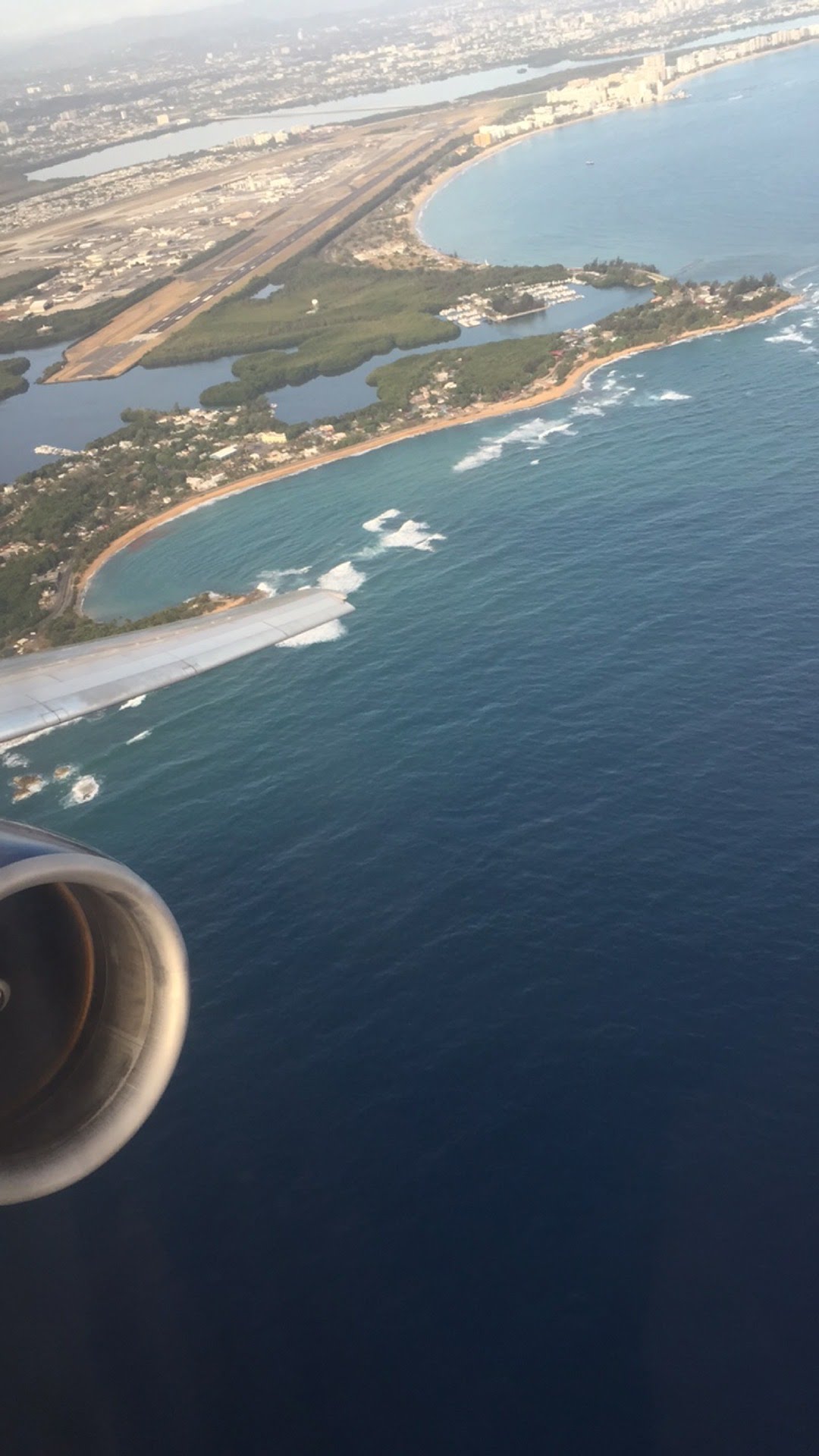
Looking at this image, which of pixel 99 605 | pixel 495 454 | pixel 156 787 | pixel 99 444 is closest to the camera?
pixel 156 787

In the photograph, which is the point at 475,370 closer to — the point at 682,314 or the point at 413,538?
the point at 682,314

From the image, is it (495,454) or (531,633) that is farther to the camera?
(495,454)

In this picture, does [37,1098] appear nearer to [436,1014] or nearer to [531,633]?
[436,1014]

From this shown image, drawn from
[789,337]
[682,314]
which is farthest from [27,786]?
[682,314]

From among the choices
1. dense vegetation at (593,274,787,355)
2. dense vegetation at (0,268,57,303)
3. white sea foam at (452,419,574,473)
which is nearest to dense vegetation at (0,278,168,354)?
dense vegetation at (0,268,57,303)

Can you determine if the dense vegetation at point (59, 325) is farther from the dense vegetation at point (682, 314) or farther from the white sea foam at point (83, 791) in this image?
the white sea foam at point (83, 791)

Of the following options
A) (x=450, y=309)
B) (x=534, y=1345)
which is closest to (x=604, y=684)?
(x=534, y=1345)

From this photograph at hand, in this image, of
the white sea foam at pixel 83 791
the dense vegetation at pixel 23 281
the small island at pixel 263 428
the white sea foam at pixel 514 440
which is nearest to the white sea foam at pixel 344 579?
the small island at pixel 263 428
